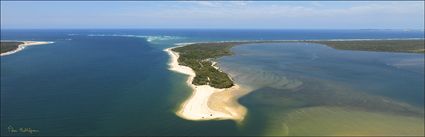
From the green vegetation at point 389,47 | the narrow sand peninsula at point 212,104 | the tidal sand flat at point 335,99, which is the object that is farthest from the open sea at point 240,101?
the green vegetation at point 389,47

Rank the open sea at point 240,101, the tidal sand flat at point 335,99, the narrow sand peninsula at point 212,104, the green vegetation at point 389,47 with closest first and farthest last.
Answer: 1. the open sea at point 240,101
2. the tidal sand flat at point 335,99
3. the narrow sand peninsula at point 212,104
4. the green vegetation at point 389,47

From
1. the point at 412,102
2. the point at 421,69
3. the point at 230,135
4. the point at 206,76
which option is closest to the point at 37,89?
the point at 206,76

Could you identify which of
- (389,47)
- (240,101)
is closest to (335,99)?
(240,101)

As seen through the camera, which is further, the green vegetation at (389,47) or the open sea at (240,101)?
the green vegetation at (389,47)

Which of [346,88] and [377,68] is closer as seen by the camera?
[346,88]

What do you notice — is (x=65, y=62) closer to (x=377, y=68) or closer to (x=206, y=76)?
(x=206, y=76)

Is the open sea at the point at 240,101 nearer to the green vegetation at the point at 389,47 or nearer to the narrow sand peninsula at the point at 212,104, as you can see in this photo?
the narrow sand peninsula at the point at 212,104

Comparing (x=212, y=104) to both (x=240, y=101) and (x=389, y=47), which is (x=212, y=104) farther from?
(x=389, y=47)

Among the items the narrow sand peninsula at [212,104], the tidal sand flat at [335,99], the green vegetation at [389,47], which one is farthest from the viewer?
the green vegetation at [389,47]
